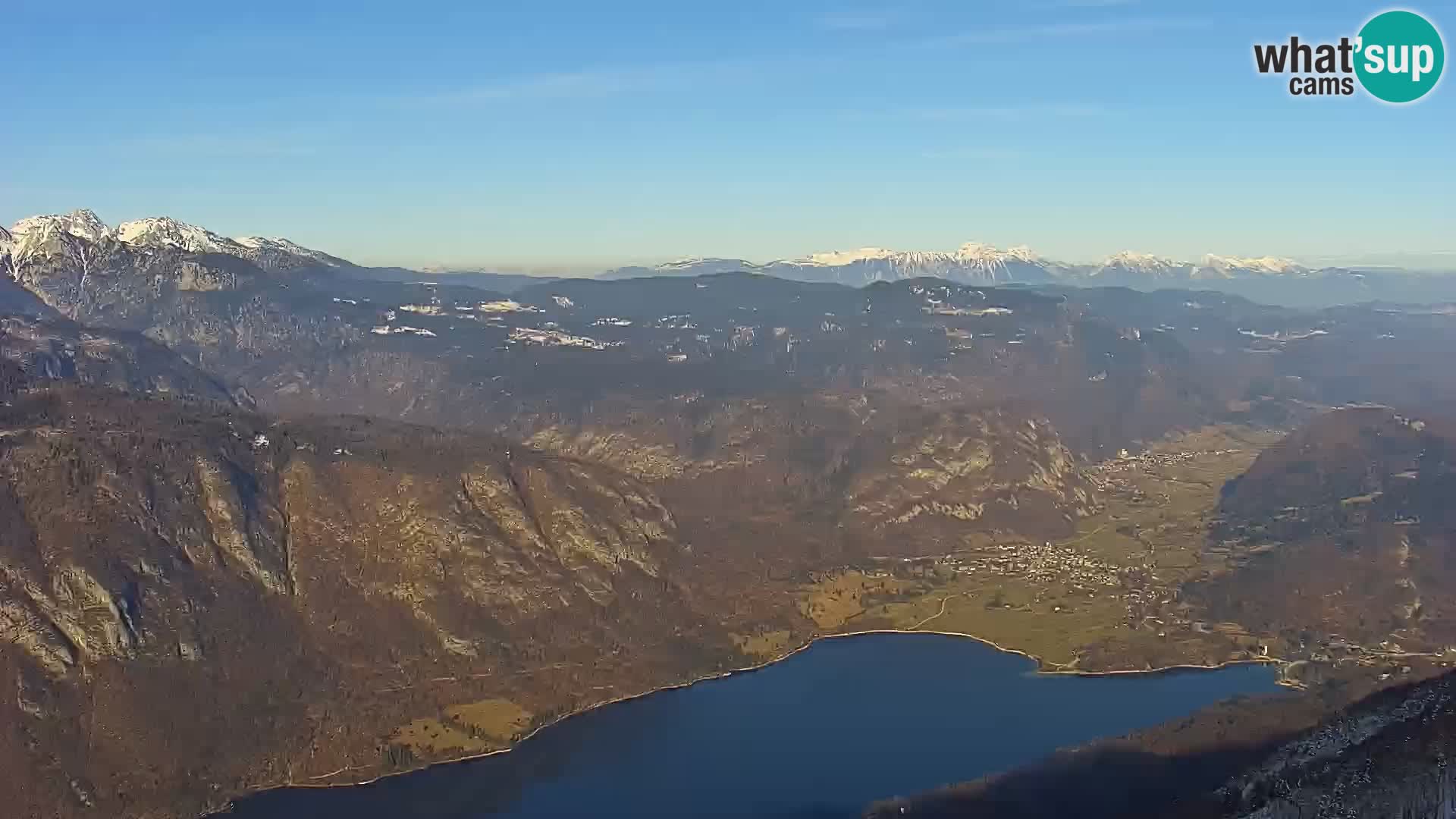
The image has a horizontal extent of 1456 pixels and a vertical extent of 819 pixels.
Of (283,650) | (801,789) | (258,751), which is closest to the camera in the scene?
(801,789)

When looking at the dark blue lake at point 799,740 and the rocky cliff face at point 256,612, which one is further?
the rocky cliff face at point 256,612

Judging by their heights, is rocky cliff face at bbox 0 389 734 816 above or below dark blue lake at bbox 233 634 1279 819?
above

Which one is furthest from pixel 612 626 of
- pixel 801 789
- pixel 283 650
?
pixel 801 789

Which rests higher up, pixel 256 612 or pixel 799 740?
pixel 256 612

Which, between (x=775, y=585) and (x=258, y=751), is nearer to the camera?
(x=258, y=751)

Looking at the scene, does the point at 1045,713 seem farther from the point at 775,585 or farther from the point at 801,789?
Answer: the point at 775,585

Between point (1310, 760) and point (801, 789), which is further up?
point (1310, 760)

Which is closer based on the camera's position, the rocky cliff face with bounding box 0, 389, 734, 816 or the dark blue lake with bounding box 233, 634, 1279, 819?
the dark blue lake with bounding box 233, 634, 1279, 819

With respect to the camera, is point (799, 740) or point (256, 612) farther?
point (256, 612)
